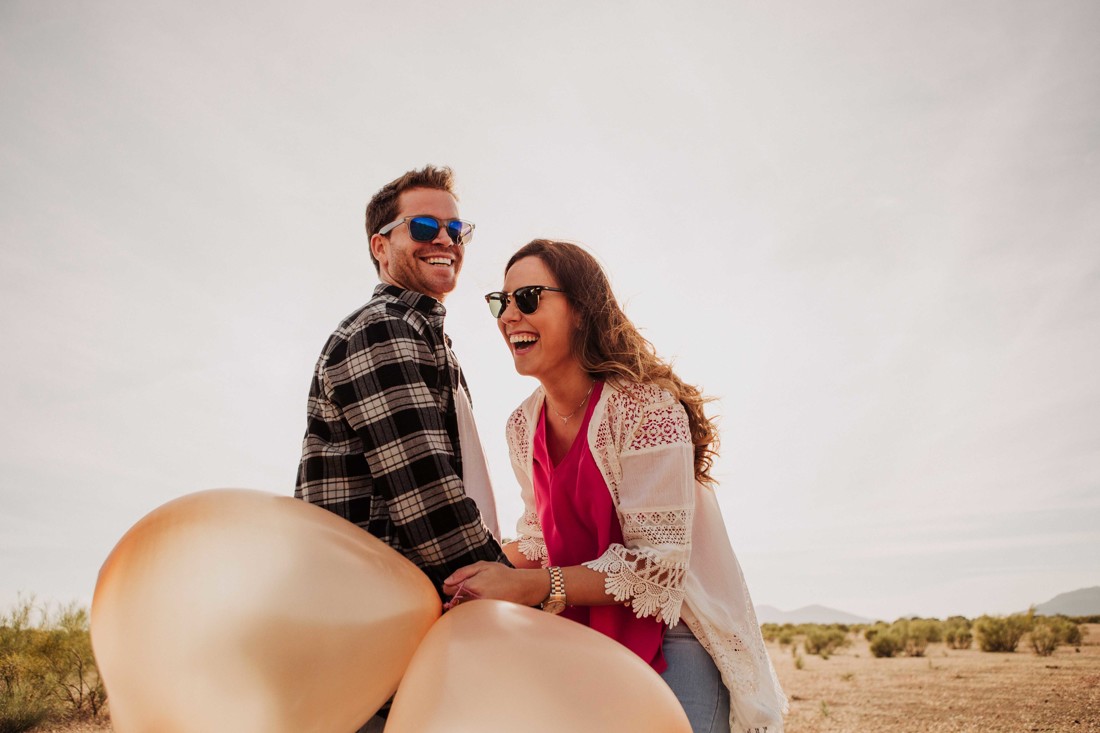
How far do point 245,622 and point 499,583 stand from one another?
0.62m

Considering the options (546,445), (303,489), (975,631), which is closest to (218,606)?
(303,489)

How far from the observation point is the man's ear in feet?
9.77

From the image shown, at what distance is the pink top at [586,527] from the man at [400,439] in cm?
22

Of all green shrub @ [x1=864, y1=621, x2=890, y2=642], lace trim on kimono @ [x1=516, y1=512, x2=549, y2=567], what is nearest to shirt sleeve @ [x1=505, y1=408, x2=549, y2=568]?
lace trim on kimono @ [x1=516, y1=512, x2=549, y2=567]

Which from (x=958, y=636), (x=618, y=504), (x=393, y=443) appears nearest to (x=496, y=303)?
(x=393, y=443)

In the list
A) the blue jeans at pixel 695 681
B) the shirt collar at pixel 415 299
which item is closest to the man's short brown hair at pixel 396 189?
the shirt collar at pixel 415 299

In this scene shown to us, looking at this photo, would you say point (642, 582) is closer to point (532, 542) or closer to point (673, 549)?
point (673, 549)

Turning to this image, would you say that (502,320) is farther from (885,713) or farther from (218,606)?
(885,713)

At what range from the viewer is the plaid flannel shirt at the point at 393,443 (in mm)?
2117

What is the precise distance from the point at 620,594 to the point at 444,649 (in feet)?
2.15

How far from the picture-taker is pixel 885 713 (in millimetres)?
8180

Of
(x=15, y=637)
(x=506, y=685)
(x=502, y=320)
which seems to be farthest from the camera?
(x=15, y=637)

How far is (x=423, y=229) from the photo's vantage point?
292 cm

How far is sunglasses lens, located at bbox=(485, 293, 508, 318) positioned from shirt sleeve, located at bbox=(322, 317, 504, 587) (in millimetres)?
377
